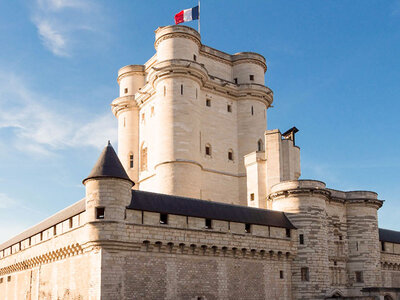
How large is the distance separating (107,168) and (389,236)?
1088 inches

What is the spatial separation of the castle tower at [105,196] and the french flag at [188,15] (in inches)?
835

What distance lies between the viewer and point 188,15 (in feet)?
148

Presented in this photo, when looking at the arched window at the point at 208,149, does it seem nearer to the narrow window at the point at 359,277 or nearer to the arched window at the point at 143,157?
the arched window at the point at 143,157

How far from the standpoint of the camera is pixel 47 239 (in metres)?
32.7

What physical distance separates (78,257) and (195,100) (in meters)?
18.0

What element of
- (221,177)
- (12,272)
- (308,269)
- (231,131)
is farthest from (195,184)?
(12,272)

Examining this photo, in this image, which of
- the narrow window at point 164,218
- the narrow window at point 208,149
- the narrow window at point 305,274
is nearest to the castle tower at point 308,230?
the narrow window at point 305,274

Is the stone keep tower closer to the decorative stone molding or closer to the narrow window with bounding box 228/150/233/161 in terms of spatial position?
the narrow window with bounding box 228/150/233/161

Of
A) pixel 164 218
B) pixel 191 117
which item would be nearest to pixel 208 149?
pixel 191 117

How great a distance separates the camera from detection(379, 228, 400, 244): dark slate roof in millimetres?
43150

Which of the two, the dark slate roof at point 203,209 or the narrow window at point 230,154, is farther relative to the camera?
the narrow window at point 230,154

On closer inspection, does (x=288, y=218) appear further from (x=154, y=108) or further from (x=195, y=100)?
(x=154, y=108)

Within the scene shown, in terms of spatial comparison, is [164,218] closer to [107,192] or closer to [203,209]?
[203,209]

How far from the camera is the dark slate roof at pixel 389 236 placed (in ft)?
142
